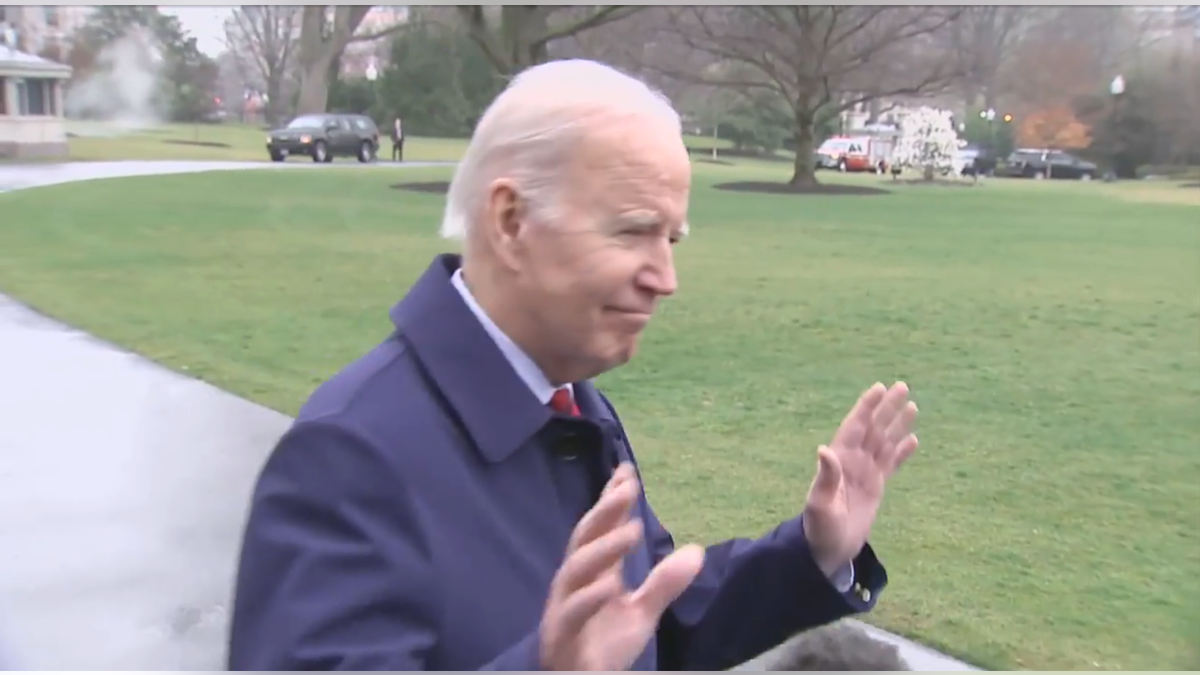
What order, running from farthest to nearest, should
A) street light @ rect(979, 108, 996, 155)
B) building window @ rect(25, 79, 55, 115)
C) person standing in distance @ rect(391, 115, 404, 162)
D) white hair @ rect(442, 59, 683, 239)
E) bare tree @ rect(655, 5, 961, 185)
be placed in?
street light @ rect(979, 108, 996, 155) < bare tree @ rect(655, 5, 961, 185) < person standing in distance @ rect(391, 115, 404, 162) < building window @ rect(25, 79, 55, 115) < white hair @ rect(442, 59, 683, 239)

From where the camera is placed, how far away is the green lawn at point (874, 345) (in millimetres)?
3898

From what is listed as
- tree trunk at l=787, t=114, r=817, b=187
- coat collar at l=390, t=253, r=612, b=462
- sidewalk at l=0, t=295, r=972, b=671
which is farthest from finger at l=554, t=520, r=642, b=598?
tree trunk at l=787, t=114, r=817, b=187

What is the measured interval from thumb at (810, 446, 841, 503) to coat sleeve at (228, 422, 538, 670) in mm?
486

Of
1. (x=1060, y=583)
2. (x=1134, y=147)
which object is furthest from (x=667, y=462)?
(x=1134, y=147)

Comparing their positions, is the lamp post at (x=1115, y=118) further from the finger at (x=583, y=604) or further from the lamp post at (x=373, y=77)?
the finger at (x=583, y=604)

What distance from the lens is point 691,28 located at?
473cm

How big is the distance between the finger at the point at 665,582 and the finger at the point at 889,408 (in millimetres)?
518

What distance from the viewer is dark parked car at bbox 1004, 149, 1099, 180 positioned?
6848 mm

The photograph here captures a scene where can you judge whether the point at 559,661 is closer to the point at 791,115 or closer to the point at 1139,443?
the point at 1139,443

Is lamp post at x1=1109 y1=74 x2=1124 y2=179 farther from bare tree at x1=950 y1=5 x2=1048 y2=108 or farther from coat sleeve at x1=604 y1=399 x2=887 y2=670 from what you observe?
coat sleeve at x1=604 y1=399 x2=887 y2=670

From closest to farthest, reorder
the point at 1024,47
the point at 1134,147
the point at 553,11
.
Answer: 1. the point at 553,11
2. the point at 1024,47
3. the point at 1134,147

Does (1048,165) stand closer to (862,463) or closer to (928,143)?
(928,143)

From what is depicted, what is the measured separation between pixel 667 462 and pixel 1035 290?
16.8ft

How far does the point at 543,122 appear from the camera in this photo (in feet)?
3.46
